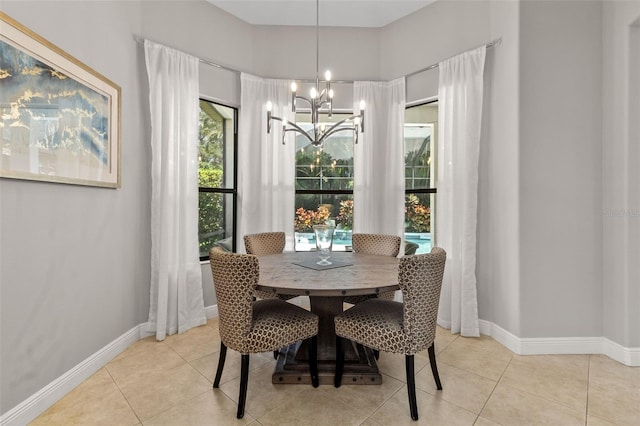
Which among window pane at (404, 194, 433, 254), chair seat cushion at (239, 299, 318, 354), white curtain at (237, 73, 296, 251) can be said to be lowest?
chair seat cushion at (239, 299, 318, 354)

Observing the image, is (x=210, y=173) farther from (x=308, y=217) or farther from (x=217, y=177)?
(x=308, y=217)

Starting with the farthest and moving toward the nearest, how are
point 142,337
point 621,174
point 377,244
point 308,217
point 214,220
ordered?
point 308,217 < point 214,220 < point 377,244 < point 142,337 < point 621,174

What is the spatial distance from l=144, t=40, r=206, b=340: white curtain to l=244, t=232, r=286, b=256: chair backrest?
0.62 meters

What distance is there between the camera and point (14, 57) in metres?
1.64

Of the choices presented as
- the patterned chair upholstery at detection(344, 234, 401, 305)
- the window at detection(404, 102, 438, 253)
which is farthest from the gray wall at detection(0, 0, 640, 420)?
the patterned chair upholstery at detection(344, 234, 401, 305)

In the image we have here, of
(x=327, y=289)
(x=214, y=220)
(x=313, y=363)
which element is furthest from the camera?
(x=214, y=220)

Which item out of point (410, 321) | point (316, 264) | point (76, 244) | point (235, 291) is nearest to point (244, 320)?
point (235, 291)

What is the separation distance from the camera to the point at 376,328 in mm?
1791

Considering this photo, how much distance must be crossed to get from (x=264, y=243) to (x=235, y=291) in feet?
4.02

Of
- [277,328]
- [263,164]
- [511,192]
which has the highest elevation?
[263,164]

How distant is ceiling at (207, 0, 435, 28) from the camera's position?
3.22 metres

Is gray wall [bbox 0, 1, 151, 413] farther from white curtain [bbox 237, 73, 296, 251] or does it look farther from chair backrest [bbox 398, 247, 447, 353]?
chair backrest [bbox 398, 247, 447, 353]

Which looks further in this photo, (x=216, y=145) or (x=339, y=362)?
(x=216, y=145)

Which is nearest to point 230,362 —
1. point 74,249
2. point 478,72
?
point 74,249
